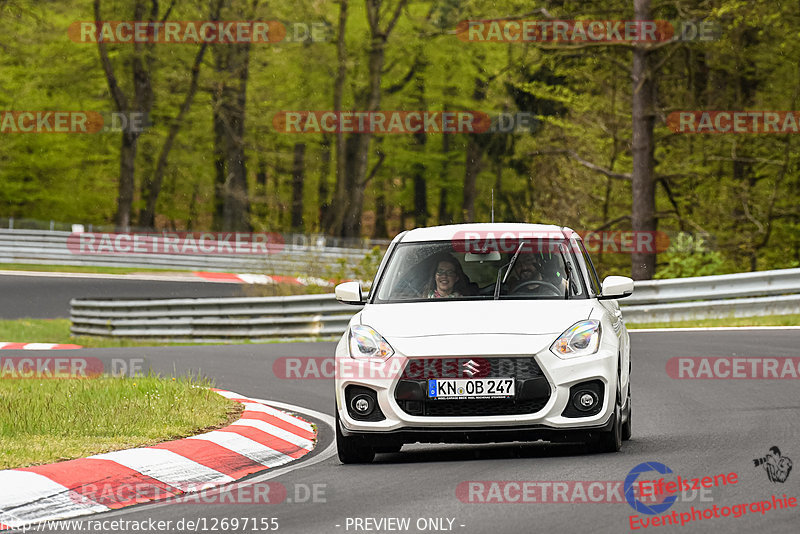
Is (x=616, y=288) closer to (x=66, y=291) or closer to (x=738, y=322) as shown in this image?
(x=738, y=322)

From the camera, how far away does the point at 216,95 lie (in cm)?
5484

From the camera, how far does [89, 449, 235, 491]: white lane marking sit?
26.2 ft

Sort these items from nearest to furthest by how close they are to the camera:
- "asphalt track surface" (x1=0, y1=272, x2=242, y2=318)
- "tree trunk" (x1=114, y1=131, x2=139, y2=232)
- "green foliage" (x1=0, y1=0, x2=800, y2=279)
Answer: "green foliage" (x1=0, y1=0, x2=800, y2=279), "asphalt track surface" (x1=0, y1=272, x2=242, y2=318), "tree trunk" (x1=114, y1=131, x2=139, y2=232)

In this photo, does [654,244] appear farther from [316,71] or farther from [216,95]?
[316,71]

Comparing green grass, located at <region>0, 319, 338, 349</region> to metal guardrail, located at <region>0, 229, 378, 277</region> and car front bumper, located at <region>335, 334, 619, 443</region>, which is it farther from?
car front bumper, located at <region>335, 334, 619, 443</region>

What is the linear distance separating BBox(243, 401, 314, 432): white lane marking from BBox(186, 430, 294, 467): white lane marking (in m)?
1.31

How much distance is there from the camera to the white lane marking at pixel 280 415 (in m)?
10.8

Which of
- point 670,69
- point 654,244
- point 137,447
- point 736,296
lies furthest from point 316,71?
point 137,447

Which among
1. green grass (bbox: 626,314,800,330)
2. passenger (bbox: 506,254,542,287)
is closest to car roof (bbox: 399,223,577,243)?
passenger (bbox: 506,254,542,287)

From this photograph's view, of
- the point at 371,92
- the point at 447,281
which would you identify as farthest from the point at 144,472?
the point at 371,92

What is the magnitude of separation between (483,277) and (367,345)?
5.16 ft

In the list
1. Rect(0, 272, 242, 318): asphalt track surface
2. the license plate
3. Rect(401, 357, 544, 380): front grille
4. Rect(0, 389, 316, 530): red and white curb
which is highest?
Rect(401, 357, 544, 380): front grille

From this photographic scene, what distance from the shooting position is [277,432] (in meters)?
10.1

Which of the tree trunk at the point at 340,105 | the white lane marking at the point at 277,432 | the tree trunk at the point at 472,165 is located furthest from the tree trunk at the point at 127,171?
the white lane marking at the point at 277,432
